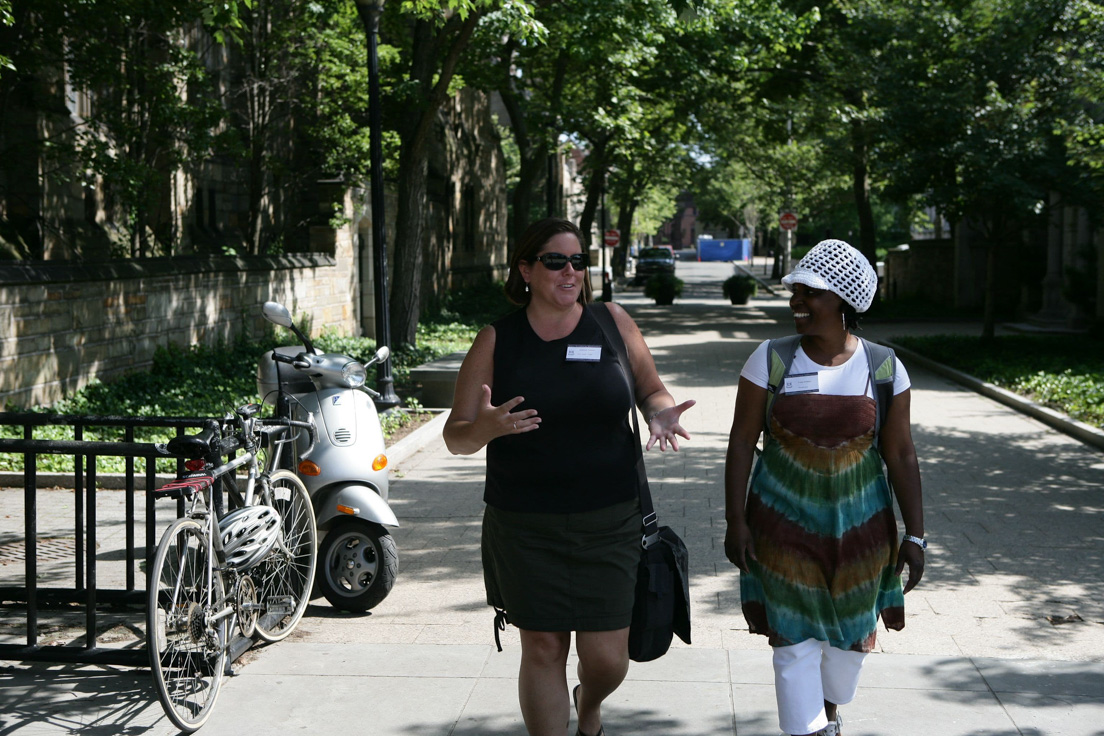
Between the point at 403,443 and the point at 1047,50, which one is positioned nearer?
the point at 403,443

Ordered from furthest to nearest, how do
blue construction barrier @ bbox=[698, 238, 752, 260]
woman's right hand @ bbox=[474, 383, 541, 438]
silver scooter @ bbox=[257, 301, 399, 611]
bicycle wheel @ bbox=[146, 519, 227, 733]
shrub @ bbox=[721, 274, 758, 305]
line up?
1. blue construction barrier @ bbox=[698, 238, 752, 260]
2. shrub @ bbox=[721, 274, 758, 305]
3. silver scooter @ bbox=[257, 301, 399, 611]
4. bicycle wheel @ bbox=[146, 519, 227, 733]
5. woman's right hand @ bbox=[474, 383, 541, 438]

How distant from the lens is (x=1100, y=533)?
759 centimetres

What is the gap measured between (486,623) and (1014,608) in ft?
8.79

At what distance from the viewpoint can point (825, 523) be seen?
11.8 feet

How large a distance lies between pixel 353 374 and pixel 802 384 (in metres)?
2.98

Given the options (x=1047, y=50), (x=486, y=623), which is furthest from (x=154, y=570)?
(x=1047, y=50)

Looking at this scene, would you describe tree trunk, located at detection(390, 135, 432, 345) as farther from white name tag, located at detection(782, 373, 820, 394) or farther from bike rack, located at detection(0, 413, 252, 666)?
white name tag, located at detection(782, 373, 820, 394)

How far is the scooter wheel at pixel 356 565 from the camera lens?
584cm

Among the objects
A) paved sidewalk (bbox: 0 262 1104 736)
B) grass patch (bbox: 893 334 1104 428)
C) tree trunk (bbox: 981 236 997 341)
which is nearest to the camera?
paved sidewalk (bbox: 0 262 1104 736)

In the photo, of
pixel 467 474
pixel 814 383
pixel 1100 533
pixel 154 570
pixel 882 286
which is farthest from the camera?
pixel 882 286

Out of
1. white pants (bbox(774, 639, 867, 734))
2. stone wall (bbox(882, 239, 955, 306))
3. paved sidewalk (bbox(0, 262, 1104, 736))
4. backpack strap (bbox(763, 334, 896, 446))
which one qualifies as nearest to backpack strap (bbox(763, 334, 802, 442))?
backpack strap (bbox(763, 334, 896, 446))

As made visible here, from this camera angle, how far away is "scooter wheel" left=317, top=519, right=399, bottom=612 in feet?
19.2

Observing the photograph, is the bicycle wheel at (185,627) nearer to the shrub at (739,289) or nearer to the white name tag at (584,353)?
the white name tag at (584,353)

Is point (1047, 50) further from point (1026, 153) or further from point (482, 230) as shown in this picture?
point (482, 230)
